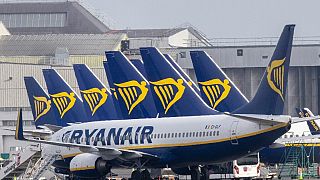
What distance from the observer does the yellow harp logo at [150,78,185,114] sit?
79.1 metres

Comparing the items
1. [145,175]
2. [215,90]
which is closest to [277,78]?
[145,175]

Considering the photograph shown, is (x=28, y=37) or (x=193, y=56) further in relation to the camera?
(x=28, y=37)

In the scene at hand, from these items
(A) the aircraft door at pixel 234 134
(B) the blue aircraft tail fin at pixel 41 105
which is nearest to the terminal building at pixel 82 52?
(B) the blue aircraft tail fin at pixel 41 105

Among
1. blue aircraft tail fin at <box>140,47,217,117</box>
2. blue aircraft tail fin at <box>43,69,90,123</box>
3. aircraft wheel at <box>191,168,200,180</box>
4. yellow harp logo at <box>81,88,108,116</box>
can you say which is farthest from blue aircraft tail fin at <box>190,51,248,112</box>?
blue aircraft tail fin at <box>43,69,90,123</box>

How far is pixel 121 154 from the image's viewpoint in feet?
238

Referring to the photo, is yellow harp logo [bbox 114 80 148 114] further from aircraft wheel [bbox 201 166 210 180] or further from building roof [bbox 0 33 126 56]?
building roof [bbox 0 33 126 56]

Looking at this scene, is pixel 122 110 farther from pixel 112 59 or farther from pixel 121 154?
pixel 121 154

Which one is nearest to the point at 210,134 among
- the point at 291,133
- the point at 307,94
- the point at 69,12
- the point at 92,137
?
the point at 92,137

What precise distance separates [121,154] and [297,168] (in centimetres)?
2297

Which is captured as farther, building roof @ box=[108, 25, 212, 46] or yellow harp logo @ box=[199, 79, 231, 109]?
building roof @ box=[108, 25, 212, 46]

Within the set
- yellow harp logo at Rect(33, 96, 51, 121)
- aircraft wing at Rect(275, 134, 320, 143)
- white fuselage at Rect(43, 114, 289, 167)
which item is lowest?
aircraft wing at Rect(275, 134, 320, 143)

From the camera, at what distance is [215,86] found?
81.5 m

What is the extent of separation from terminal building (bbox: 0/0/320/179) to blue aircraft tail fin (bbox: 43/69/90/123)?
84.4 feet

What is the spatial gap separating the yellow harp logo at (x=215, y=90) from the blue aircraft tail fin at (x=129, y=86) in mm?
4384
